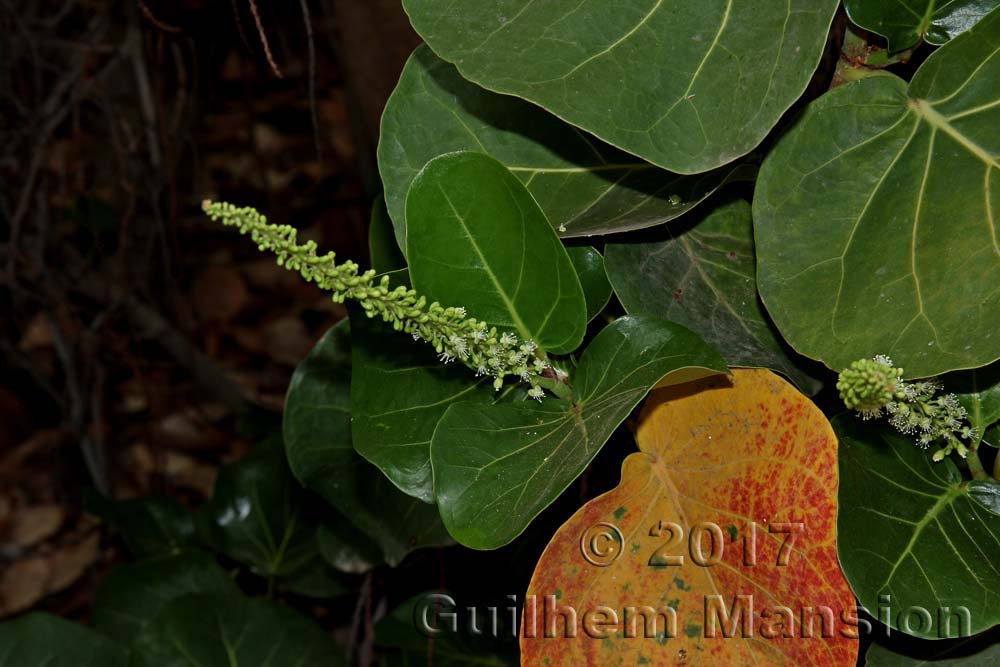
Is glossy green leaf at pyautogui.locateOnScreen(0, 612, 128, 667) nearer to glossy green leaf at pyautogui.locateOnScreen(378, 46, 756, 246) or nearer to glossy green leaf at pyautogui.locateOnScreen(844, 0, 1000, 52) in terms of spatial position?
glossy green leaf at pyautogui.locateOnScreen(378, 46, 756, 246)

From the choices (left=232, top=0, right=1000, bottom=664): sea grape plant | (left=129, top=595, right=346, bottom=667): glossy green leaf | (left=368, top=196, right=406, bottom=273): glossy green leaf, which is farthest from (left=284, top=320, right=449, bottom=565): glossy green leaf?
(left=129, top=595, right=346, bottom=667): glossy green leaf

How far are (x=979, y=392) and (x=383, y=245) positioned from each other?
498 mm

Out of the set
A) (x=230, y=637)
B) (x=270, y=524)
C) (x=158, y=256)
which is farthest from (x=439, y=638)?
(x=158, y=256)

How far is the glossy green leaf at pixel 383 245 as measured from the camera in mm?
820

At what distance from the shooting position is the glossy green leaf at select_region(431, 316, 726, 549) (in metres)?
0.61

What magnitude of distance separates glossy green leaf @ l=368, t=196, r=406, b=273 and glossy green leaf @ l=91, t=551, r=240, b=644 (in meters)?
0.79

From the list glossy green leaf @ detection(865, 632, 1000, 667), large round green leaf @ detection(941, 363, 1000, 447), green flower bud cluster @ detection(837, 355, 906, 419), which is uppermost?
large round green leaf @ detection(941, 363, 1000, 447)

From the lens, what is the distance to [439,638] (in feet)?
3.80

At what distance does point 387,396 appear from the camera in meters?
0.71

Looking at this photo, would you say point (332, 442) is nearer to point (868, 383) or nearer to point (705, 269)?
point (705, 269)

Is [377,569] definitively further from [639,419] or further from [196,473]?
[196,473]

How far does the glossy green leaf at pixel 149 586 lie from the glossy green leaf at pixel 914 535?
3.42 ft

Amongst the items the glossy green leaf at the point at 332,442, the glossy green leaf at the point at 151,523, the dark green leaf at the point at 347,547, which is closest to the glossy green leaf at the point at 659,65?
the glossy green leaf at the point at 332,442

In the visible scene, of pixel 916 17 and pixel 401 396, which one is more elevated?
pixel 916 17
